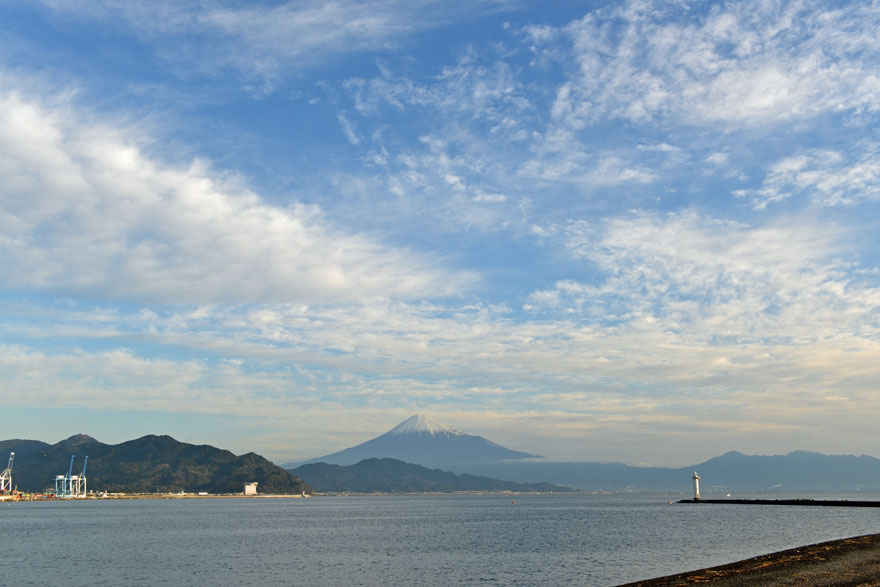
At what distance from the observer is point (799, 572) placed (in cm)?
4519

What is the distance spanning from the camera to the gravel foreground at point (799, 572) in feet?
135

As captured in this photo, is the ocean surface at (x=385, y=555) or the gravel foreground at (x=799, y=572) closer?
the gravel foreground at (x=799, y=572)

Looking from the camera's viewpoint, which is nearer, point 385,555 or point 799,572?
point 799,572

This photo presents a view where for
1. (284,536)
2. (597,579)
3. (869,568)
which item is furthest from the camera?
(284,536)

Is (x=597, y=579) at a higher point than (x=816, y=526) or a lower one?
higher

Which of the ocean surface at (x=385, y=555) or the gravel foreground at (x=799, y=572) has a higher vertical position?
the gravel foreground at (x=799, y=572)

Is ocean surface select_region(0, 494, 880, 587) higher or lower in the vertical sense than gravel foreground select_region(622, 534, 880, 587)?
lower

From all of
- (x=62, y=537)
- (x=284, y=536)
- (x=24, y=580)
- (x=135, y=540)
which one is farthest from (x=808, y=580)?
(x=62, y=537)

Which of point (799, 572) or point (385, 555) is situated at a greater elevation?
point (799, 572)

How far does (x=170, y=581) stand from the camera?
55.9 metres

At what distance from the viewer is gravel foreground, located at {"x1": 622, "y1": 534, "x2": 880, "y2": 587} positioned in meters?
41.0

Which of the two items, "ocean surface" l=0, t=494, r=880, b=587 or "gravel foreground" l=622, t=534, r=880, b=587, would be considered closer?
"gravel foreground" l=622, t=534, r=880, b=587

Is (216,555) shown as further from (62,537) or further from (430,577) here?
(62,537)

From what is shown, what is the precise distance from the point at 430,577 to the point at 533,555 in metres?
20.1
